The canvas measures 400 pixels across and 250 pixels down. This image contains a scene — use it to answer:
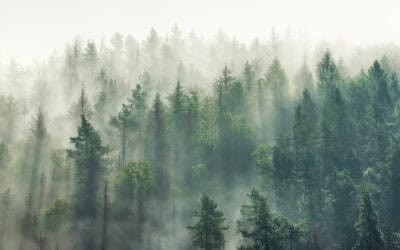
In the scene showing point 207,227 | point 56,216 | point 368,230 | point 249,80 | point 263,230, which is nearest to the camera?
point 263,230

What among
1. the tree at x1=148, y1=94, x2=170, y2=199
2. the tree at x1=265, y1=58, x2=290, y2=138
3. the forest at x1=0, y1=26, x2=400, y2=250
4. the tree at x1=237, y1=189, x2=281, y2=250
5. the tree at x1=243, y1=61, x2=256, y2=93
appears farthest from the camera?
the tree at x1=243, y1=61, x2=256, y2=93

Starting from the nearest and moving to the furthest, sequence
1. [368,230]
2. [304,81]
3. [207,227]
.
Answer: [207,227]
[368,230]
[304,81]

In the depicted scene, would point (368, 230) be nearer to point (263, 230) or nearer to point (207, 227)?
point (263, 230)

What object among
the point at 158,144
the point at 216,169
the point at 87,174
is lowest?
the point at 87,174

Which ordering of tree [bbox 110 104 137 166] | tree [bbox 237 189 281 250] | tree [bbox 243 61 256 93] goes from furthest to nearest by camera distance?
tree [bbox 243 61 256 93]
tree [bbox 110 104 137 166]
tree [bbox 237 189 281 250]

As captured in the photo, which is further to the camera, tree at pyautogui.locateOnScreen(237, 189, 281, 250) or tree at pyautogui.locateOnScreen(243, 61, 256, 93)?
tree at pyautogui.locateOnScreen(243, 61, 256, 93)

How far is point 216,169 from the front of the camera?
6153 cm

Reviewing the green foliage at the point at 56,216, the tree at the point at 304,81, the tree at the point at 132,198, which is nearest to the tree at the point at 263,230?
the tree at the point at 132,198

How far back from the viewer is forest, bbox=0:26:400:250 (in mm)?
49906

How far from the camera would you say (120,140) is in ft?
214

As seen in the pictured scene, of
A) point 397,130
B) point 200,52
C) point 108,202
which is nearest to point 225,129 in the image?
point 108,202

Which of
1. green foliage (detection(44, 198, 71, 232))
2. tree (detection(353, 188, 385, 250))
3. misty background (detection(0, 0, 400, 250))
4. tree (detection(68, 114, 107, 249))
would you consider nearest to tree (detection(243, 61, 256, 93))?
misty background (detection(0, 0, 400, 250))

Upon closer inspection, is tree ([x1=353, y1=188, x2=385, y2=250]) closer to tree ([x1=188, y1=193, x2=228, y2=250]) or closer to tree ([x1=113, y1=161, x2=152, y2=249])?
tree ([x1=188, y1=193, x2=228, y2=250])

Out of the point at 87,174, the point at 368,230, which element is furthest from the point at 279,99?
the point at 368,230
